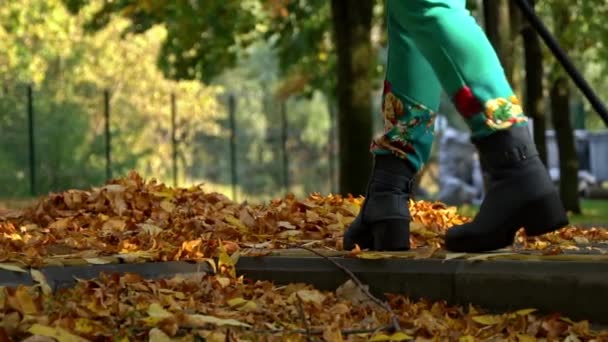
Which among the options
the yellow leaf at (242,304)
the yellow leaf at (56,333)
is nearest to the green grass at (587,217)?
the yellow leaf at (242,304)

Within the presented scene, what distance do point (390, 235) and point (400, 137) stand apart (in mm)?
301

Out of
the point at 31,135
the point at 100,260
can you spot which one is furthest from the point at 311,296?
the point at 31,135

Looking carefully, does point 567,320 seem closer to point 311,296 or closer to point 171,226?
point 311,296

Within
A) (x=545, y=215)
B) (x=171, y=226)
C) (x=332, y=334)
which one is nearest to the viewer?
(x=332, y=334)

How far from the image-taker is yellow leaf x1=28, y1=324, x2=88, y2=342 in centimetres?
269

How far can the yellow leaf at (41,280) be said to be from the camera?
3184 millimetres

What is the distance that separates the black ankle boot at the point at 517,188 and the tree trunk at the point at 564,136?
1618 centimetres

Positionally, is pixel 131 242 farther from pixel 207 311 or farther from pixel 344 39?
pixel 344 39

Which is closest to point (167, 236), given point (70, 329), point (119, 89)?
point (70, 329)

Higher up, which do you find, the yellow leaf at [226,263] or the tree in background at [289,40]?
the tree in background at [289,40]

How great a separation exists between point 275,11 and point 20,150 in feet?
20.6

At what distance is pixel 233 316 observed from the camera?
2986 mm

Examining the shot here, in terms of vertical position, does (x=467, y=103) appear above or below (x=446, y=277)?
above

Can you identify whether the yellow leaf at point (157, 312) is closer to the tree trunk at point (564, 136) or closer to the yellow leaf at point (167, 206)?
the yellow leaf at point (167, 206)
